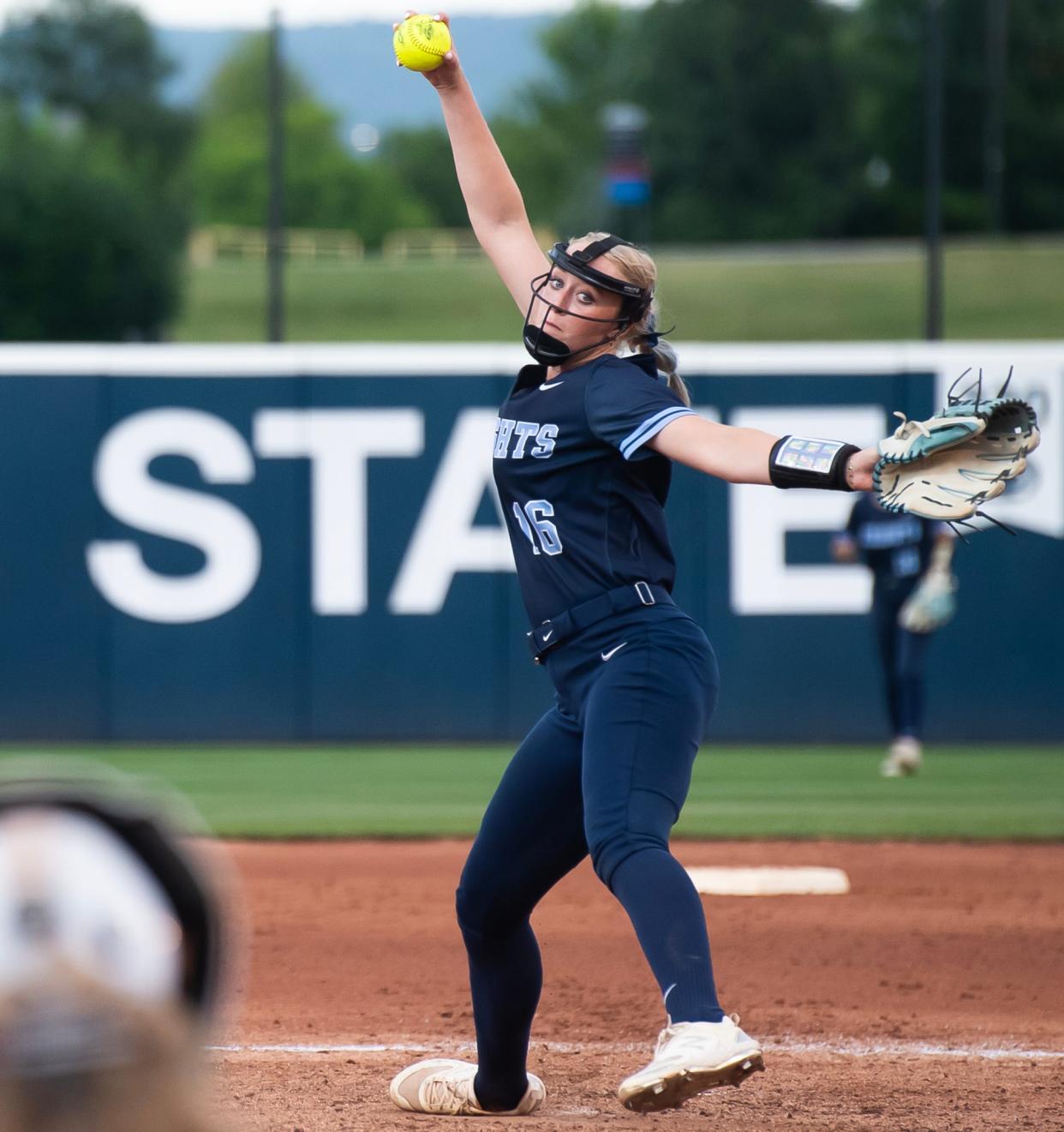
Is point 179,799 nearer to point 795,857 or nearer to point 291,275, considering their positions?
point 795,857

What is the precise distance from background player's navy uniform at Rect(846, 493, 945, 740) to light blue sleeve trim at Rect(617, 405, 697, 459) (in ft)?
21.4

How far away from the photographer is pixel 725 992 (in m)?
4.91

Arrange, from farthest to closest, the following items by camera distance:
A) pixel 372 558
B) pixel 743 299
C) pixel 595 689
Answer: pixel 743 299 < pixel 372 558 < pixel 595 689

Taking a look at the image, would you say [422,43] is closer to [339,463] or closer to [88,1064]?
[88,1064]

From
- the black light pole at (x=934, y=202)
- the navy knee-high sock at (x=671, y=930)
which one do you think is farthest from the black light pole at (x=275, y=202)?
the navy knee-high sock at (x=671, y=930)

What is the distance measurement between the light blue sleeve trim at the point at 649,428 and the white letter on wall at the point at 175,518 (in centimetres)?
813

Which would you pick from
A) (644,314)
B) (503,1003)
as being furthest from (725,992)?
(644,314)

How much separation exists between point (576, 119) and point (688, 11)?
46.4 ft

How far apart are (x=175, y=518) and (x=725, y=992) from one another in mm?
6826

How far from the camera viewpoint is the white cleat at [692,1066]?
2795 millimetres

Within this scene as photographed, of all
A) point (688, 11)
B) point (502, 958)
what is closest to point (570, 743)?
point (502, 958)

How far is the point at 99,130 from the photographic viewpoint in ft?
217

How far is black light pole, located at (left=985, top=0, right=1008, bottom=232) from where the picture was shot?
48.5 meters

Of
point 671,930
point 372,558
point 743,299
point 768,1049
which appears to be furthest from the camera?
point 743,299
